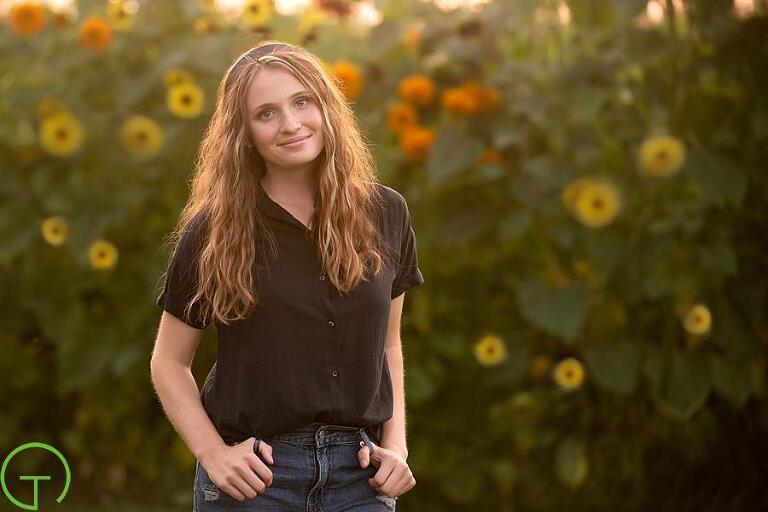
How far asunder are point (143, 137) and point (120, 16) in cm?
42

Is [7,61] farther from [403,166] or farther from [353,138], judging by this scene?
[353,138]

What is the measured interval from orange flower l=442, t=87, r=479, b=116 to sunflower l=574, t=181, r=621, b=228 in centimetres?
43

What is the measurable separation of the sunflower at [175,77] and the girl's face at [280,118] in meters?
1.78

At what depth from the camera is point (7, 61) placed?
4055 millimetres

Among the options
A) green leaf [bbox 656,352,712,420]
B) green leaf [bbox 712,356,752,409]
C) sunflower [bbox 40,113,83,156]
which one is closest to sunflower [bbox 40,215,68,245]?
sunflower [bbox 40,113,83,156]

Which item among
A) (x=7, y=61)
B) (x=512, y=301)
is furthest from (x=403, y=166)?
(x=7, y=61)

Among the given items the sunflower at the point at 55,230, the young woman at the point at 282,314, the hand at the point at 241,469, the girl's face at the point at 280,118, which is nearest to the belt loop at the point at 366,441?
the young woman at the point at 282,314

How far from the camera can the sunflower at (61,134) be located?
365 centimetres

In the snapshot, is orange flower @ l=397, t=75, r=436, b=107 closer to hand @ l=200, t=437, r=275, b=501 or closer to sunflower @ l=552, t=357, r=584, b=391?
sunflower @ l=552, t=357, r=584, b=391

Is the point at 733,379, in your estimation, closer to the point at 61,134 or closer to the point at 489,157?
the point at 489,157

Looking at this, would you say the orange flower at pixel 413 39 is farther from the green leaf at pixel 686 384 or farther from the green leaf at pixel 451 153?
the green leaf at pixel 686 384

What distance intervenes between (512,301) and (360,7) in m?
1.08

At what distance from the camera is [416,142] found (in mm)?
3500

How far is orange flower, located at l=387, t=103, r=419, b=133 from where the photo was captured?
3.54 m
